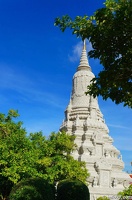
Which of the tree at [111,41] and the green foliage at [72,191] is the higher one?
the tree at [111,41]

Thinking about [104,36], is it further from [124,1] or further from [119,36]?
[124,1]

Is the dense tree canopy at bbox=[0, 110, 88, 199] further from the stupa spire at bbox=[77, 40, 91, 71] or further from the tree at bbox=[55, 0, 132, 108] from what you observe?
the stupa spire at bbox=[77, 40, 91, 71]

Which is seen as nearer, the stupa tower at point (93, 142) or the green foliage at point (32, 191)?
the green foliage at point (32, 191)

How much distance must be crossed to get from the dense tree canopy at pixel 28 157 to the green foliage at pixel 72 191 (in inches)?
307

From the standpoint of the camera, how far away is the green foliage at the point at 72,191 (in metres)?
16.7

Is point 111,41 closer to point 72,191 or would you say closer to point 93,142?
point 72,191

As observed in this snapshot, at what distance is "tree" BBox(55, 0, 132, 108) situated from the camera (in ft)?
31.7

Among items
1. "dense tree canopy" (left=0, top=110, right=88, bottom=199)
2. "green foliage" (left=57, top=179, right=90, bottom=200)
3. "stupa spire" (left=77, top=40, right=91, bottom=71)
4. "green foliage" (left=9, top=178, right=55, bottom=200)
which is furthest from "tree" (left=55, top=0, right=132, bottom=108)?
"stupa spire" (left=77, top=40, right=91, bottom=71)

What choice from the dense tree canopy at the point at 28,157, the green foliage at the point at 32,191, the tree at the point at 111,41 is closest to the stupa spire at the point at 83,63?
the dense tree canopy at the point at 28,157

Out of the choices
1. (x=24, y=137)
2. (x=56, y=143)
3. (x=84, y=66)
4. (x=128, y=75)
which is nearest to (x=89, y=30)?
(x=128, y=75)

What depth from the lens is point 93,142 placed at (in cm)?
4303

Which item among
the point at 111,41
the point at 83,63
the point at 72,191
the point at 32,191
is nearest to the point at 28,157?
the point at 72,191

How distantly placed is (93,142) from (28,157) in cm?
1886

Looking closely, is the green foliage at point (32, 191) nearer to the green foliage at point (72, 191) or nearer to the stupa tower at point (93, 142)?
the green foliage at point (72, 191)
